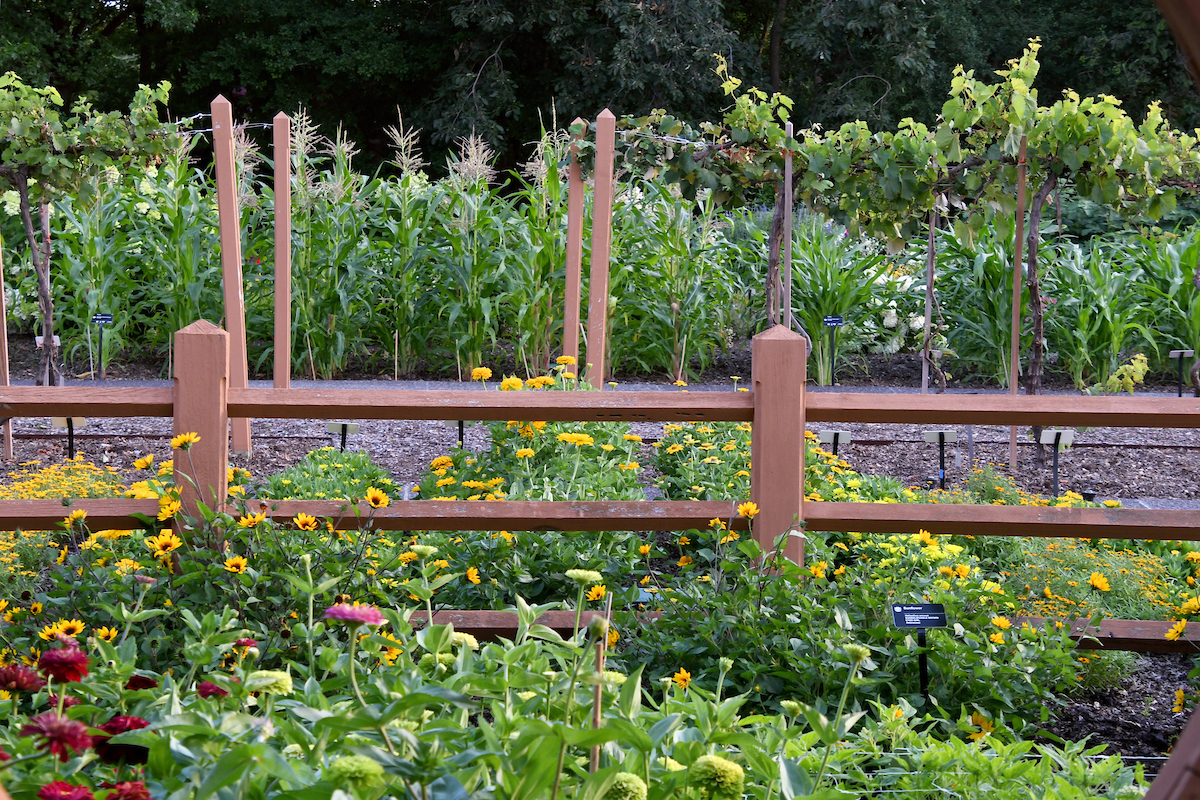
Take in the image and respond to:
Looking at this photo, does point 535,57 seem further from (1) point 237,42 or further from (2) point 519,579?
(2) point 519,579

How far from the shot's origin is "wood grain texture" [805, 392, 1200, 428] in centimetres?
263

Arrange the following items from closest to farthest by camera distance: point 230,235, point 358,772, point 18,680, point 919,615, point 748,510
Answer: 1. point 358,772
2. point 18,680
3. point 919,615
4. point 748,510
5. point 230,235

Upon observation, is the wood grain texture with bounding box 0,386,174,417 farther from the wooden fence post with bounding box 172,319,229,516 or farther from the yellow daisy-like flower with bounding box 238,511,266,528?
the yellow daisy-like flower with bounding box 238,511,266,528

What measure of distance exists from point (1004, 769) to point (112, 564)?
2.51 metres

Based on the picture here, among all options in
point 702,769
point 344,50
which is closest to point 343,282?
point 702,769

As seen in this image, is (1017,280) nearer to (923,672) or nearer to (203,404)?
(923,672)

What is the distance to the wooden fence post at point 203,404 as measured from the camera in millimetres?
2568

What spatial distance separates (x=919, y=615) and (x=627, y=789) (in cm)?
136

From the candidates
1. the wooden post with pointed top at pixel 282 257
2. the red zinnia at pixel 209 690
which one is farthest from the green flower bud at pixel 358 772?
the wooden post with pointed top at pixel 282 257

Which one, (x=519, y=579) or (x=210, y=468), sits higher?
(x=210, y=468)

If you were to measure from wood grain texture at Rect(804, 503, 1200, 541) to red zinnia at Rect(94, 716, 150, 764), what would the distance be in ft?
6.22

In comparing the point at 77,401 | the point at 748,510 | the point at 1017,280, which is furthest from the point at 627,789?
the point at 1017,280

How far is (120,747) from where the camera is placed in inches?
46.9

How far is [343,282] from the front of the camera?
693 centimetres
